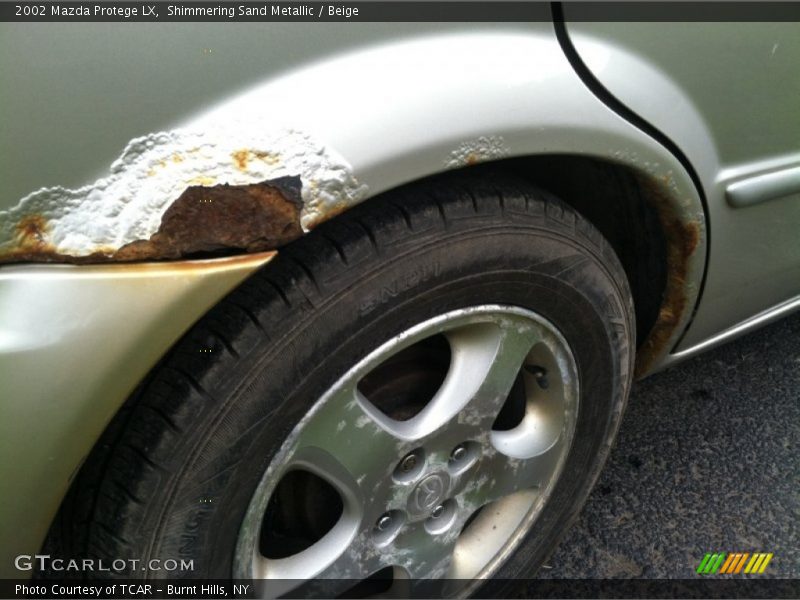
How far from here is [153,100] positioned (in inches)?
31.4

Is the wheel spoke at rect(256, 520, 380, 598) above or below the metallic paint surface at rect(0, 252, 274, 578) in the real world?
below

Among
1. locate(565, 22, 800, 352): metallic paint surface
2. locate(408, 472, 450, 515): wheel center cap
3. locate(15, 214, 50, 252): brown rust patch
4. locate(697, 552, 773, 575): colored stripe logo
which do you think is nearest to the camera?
locate(15, 214, 50, 252): brown rust patch

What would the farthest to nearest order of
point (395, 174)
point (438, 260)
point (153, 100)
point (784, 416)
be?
point (784, 416)
point (438, 260)
point (395, 174)
point (153, 100)

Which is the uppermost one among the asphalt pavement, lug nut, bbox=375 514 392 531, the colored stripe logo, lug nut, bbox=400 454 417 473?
lug nut, bbox=400 454 417 473

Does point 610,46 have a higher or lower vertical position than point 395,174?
higher

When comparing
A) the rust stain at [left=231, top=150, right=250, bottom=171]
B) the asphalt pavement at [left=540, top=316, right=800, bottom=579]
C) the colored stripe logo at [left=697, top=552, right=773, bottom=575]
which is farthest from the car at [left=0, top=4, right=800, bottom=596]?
the colored stripe logo at [left=697, top=552, right=773, bottom=575]

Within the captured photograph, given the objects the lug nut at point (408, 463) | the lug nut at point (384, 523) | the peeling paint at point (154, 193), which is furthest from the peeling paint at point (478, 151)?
the lug nut at point (384, 523)

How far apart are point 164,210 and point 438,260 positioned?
379 millimetres

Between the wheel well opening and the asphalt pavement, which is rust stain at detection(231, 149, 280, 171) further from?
the asphalt pavement

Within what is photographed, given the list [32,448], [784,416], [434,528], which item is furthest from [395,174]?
[784,416]

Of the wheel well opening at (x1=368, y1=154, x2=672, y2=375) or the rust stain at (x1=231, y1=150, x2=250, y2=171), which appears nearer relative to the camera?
the rust stain at (x1=231, y1=150, x2=250, y2=171)

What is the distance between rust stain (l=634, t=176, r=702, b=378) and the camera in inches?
50.6

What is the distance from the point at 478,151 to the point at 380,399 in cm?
46

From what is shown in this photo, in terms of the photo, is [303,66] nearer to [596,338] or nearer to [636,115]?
[636,115]
